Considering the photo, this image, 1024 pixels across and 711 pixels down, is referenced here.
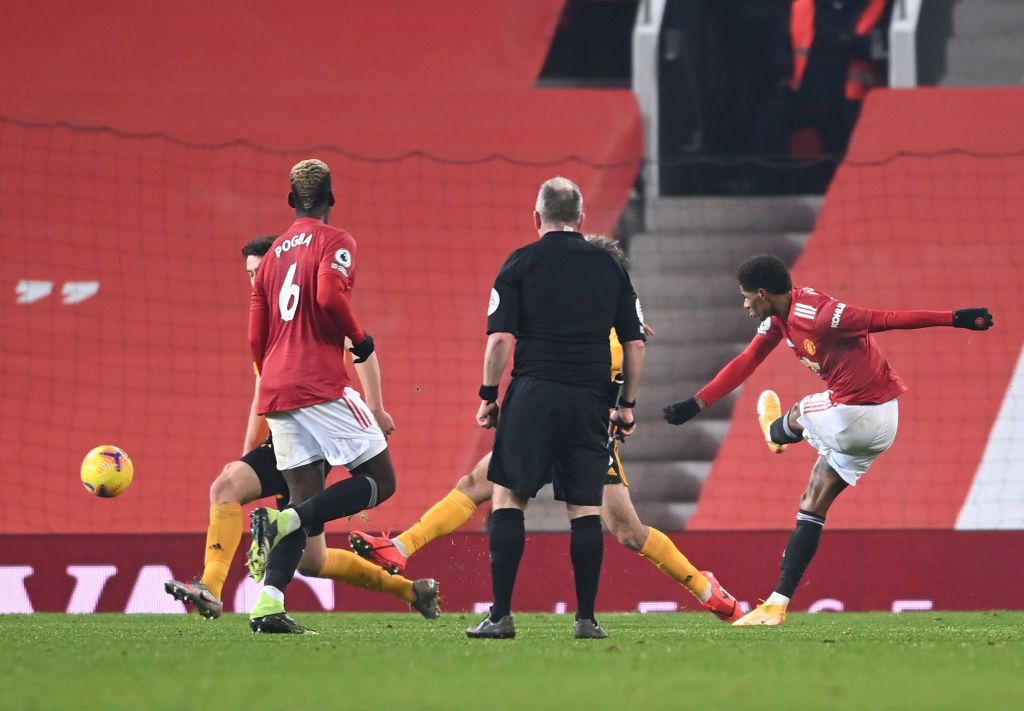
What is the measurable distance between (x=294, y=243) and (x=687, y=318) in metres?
6.94

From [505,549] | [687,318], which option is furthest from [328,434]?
[687,318]

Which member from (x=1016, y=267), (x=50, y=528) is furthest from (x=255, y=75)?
(x=1016, y=267)

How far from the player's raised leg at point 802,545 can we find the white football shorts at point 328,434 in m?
2.06

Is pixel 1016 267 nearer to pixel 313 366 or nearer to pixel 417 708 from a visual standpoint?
pixel 313 366

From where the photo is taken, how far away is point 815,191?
14.2 metres

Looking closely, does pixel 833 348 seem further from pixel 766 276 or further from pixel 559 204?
pixel 559 204

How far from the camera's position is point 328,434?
5.91 meters

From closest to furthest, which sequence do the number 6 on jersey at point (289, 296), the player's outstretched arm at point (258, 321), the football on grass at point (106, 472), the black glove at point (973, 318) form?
1. the number 6 on jersey at point (289, 296)
2. the player's outstretched arm at point (258, 321)
3. the black glove at point (973, 318)
4. the football on grass at point (106, 472)

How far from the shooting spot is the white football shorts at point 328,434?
19.4 feet

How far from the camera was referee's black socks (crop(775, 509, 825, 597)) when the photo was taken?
7.03 metres

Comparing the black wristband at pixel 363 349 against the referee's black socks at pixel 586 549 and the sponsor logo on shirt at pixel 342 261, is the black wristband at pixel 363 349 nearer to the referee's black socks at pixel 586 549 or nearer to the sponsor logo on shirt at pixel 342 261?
the sponsor logo on shirt at pixel 342 261

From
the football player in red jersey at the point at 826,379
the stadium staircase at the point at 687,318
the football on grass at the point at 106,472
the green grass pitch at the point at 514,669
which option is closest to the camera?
the green grass pitch at the point at 514,669

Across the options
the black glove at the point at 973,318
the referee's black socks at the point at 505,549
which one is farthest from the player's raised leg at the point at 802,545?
the referee's black socks at the point at 505,549

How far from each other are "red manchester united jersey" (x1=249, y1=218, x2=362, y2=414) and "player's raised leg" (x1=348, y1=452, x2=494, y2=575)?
1.10 meters
